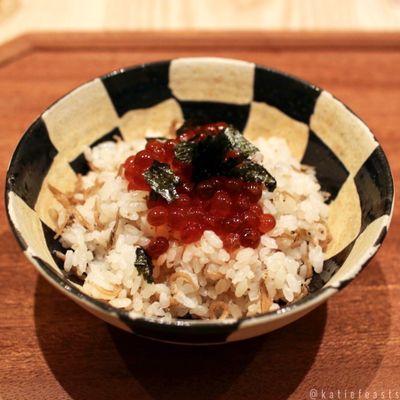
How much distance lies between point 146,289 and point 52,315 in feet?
1.33

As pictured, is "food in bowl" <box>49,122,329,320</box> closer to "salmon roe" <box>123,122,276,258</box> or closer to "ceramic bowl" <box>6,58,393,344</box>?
"salmon roe" <box>123,122,276,258</box>

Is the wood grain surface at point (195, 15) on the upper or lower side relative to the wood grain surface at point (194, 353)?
upper

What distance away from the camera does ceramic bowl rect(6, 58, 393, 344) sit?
4.62ft

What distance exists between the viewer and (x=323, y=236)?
6.01 ft

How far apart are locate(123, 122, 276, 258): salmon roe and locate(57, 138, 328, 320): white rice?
30 mm

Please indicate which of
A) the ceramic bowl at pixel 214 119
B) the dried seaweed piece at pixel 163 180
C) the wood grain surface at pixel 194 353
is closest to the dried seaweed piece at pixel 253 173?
the dried seaweed piece at pixel 163 180

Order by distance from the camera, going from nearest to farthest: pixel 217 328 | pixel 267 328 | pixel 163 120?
pixel 217 328
pixel 267 328
pixel 163 120

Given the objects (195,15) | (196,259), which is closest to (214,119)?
(196,259)

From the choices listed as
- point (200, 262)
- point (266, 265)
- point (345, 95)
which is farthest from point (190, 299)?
point (345, 95)

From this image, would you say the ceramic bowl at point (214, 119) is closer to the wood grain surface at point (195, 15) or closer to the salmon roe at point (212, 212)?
the salmon roe at point (212, 212)

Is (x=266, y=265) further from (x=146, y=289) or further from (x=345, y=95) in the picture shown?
(x=345, y=95)

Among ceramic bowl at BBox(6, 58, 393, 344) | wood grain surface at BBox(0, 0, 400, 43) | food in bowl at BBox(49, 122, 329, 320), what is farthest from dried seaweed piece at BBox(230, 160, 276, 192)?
wood grain surface at BBox(0, 0, 400, 43)

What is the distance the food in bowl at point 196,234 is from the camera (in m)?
1.61

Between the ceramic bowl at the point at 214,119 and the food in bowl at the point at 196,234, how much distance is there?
A: 0.35 ft
